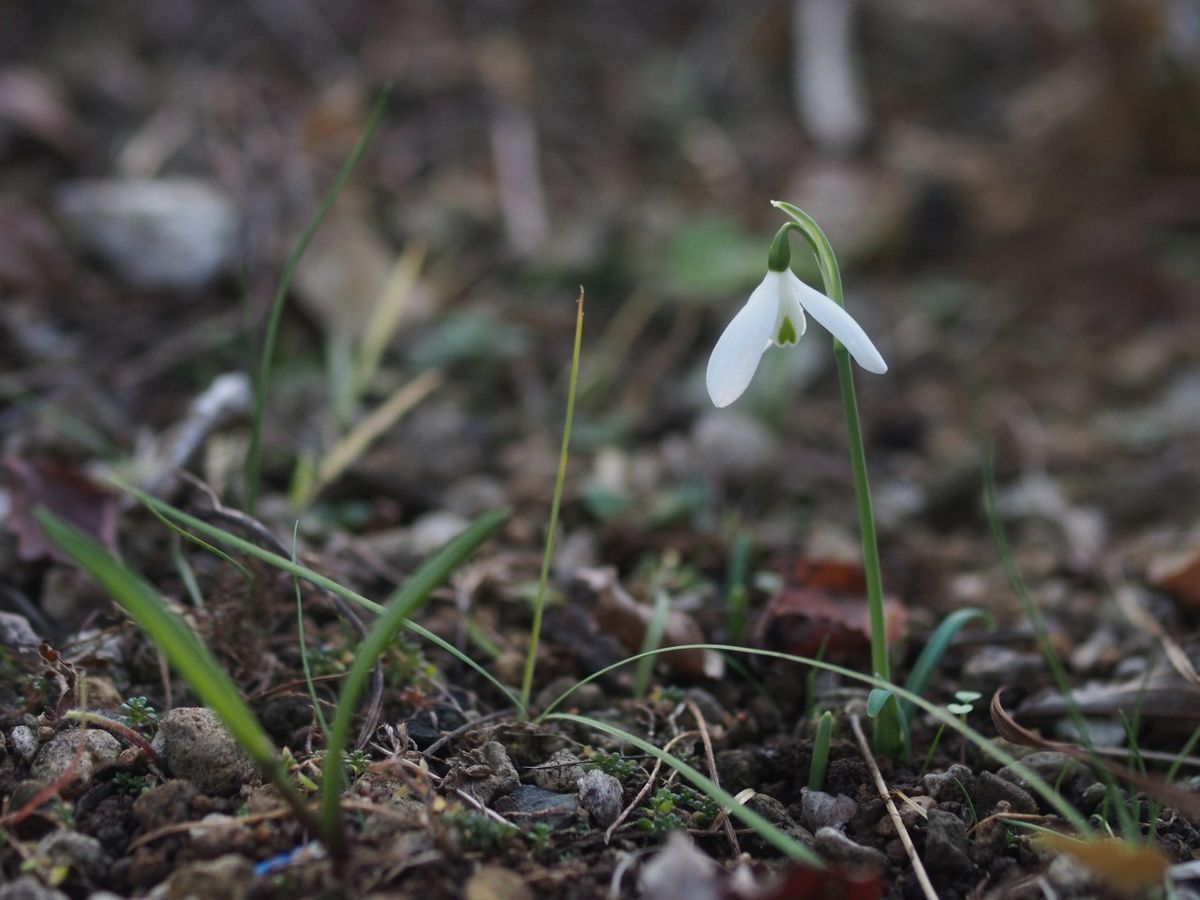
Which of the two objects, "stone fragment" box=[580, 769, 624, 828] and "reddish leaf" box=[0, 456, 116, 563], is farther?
"reddish leaf" box=[0, 456, 116, 563]

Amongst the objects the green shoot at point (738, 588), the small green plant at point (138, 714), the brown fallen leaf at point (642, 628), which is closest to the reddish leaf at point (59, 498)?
the small green plant at point (138, 714)

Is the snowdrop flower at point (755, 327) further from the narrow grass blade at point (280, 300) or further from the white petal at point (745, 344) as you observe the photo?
the narrow grass blade at point (280, 300)

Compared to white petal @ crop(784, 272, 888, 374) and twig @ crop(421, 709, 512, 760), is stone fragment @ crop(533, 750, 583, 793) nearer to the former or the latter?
twig @ crop(421, 709, 512, 760)

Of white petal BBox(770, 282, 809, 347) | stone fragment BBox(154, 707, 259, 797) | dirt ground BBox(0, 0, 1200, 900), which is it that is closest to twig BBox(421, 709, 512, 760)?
dirt ground BBox(0, 0, 1200, 900)

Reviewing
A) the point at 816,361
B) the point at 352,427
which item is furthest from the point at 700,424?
the point at 352,427

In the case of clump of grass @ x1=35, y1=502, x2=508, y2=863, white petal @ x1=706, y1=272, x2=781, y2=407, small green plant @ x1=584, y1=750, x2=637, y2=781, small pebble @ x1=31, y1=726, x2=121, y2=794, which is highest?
white petal @ x1=706, y1=272, x2=781, y2=407

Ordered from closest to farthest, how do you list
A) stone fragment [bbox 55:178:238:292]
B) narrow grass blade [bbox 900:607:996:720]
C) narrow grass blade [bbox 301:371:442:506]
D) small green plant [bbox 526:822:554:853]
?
small green plant [bbox 526:822:554:853], narrow grass blade [bbox 900:607:996:720], narrow grass blade [bbox 301:371:442:506], stone fragment [bbox 55:178:238:292]

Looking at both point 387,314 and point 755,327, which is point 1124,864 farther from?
point 387,314

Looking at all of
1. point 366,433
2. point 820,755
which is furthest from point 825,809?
point 366,433
